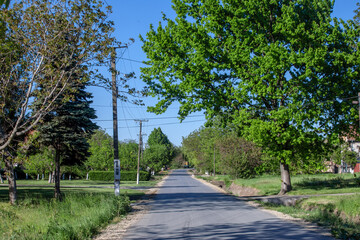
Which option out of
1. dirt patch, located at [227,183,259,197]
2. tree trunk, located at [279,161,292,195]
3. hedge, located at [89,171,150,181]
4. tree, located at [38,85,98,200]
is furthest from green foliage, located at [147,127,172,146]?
tree trunk, located at [279,161,292,195]

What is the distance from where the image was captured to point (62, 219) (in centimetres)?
1179

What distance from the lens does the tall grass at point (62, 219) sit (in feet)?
30.1

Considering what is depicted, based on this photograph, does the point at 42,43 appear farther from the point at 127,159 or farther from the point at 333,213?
the point at 127,159

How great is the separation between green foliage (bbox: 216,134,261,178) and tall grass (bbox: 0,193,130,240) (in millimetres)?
27436

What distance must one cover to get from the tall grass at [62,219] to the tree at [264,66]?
8176 millimetres

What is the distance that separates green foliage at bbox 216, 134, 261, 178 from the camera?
42562mm

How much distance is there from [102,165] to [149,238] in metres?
55.6

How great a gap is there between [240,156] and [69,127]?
80.7 feet

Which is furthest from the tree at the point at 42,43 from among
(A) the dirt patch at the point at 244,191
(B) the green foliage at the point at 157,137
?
(B) the green foliage at the point at 157,137

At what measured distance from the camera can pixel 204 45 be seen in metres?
20.8

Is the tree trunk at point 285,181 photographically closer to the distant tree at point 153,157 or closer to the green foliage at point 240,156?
the green foliage at point 240,156

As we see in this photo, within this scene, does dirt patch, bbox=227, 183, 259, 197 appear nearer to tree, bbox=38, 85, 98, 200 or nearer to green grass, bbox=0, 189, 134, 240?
tree, bbox=38, 85, 98, 200

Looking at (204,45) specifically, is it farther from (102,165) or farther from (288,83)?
(102,165)

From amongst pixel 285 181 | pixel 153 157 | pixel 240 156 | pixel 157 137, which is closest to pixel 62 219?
pixel 285 181
